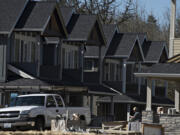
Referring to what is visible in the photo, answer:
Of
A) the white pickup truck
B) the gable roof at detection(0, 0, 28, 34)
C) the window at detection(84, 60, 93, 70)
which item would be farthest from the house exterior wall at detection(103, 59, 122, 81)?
the white pickup truck

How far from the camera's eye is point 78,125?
28.2 m

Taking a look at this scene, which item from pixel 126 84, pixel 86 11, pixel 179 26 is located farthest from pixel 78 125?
pixel 179 26

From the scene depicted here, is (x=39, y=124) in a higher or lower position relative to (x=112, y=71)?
lower

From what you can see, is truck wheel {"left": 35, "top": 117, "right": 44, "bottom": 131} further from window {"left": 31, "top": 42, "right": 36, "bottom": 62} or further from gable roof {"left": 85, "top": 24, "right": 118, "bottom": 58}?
gable roof {"left": 85, "top": 24, "right": 118, "bottom": 58}

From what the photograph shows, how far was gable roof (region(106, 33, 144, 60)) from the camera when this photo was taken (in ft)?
164

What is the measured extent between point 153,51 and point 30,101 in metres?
25.8

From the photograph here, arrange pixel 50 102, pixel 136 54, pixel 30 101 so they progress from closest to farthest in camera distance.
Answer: pixel 30 101 → pixel 50 102 → pixel 136 54

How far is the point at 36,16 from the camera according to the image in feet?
130

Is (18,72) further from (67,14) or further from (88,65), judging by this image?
(88,65)

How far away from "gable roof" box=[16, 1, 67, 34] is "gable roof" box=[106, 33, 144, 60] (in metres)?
10.0

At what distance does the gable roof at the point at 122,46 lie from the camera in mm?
50094

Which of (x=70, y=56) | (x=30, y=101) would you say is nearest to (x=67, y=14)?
(x=70, y=56)

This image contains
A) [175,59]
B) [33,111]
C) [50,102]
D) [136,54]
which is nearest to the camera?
[33,111]

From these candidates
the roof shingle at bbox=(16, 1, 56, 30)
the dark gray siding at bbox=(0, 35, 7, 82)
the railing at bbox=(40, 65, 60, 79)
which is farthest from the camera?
the railing at bbox=(40, 65, 60, 79)
